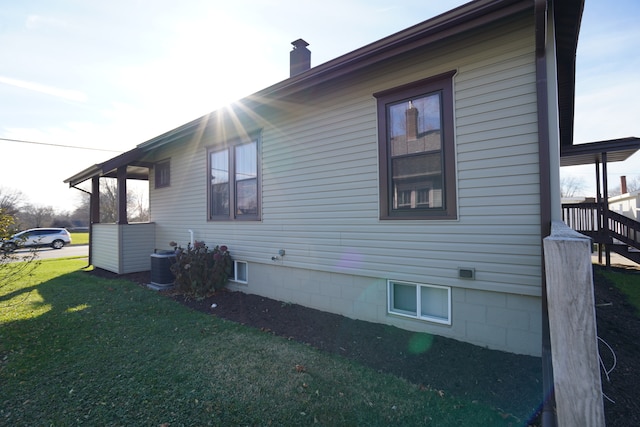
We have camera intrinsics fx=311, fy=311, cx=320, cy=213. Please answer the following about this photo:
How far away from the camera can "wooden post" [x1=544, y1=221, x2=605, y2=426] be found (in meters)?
1.24

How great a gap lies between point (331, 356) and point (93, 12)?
26.9ft

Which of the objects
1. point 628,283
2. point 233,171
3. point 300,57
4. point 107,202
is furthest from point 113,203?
point 628,283

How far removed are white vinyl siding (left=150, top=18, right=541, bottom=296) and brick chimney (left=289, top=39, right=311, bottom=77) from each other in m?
1.37

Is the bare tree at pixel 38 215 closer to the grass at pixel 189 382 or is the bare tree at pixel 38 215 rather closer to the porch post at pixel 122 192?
the porch post at pixel 122 192

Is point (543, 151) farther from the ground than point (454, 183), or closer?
farther from the ground

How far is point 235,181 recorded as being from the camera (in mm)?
6660

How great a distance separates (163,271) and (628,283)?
10486mm

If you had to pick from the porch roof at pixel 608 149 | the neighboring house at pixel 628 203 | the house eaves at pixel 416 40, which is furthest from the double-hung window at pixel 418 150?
the neighboring house at pixel 628 203

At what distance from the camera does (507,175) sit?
3361 millimetres

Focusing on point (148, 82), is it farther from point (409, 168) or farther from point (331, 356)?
point (331, 356)

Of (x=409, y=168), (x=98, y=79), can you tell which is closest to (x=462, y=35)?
(x=409, y=168)

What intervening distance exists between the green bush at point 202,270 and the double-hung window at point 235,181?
2.96 feet

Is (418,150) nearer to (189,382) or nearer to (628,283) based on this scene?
(189,382)

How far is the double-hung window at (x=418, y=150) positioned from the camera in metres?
3.75
